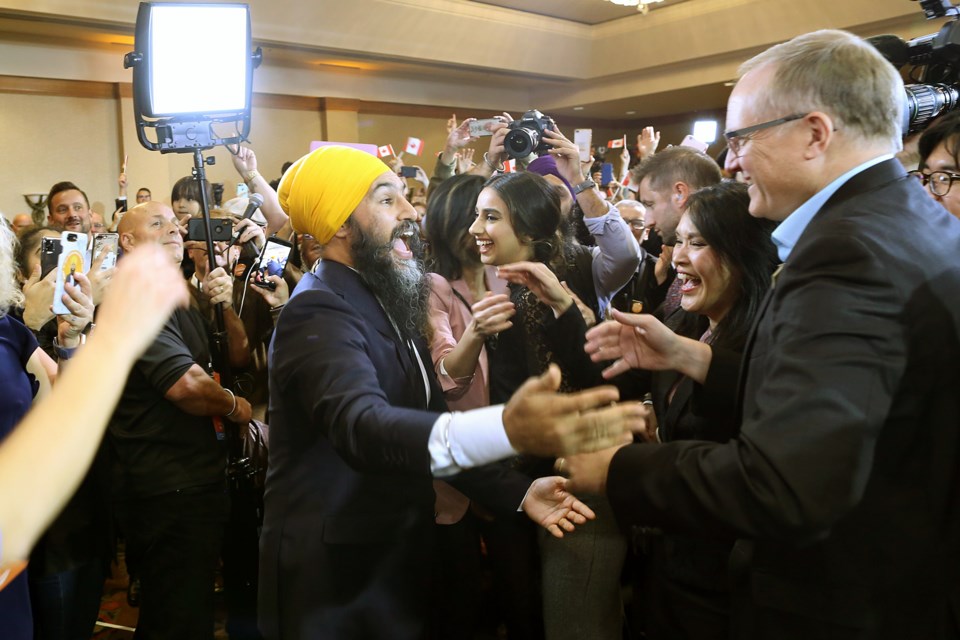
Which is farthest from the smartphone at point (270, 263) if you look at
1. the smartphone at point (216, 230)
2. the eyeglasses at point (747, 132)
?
the eyeglasses at point (747, 132)

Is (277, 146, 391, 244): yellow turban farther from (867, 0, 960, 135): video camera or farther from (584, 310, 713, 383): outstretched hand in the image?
(867, 0, 960, 135): video camera

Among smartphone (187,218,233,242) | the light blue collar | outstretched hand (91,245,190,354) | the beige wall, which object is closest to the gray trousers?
the light blue collar

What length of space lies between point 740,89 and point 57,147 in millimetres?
8739

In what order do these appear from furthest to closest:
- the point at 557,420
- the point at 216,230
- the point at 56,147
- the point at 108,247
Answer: the point at 56,147
the point at 216,230
the point at 108,247
the point at 557,420

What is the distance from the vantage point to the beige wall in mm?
7871

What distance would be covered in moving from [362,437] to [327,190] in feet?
2.42

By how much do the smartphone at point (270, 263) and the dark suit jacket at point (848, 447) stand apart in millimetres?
2187

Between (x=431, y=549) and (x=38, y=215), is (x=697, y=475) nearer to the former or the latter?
(x=431, y=549)

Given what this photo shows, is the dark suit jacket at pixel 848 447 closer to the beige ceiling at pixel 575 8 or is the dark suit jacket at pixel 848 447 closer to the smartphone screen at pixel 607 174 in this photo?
the smartphone screen at pixel 607 174

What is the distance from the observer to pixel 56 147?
820 centimetres

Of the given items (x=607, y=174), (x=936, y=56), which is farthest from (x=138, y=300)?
(x=607, y=174)

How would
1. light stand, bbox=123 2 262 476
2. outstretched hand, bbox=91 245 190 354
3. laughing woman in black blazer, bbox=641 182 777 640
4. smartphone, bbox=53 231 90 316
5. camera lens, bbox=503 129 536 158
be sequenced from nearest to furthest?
1. outstretched hand, bbox=91 245 190 354
2. laughing woman in black blazer, bbox=641 182 777 640
3. smartphone, bbox=53 231 90 316
4. light stand, bbox=123 2 262 476
5. camera lens, bbox=503 129 536 158

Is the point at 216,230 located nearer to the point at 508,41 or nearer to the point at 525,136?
the point at 525,136

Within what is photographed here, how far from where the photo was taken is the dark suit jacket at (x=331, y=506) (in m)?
1.53
